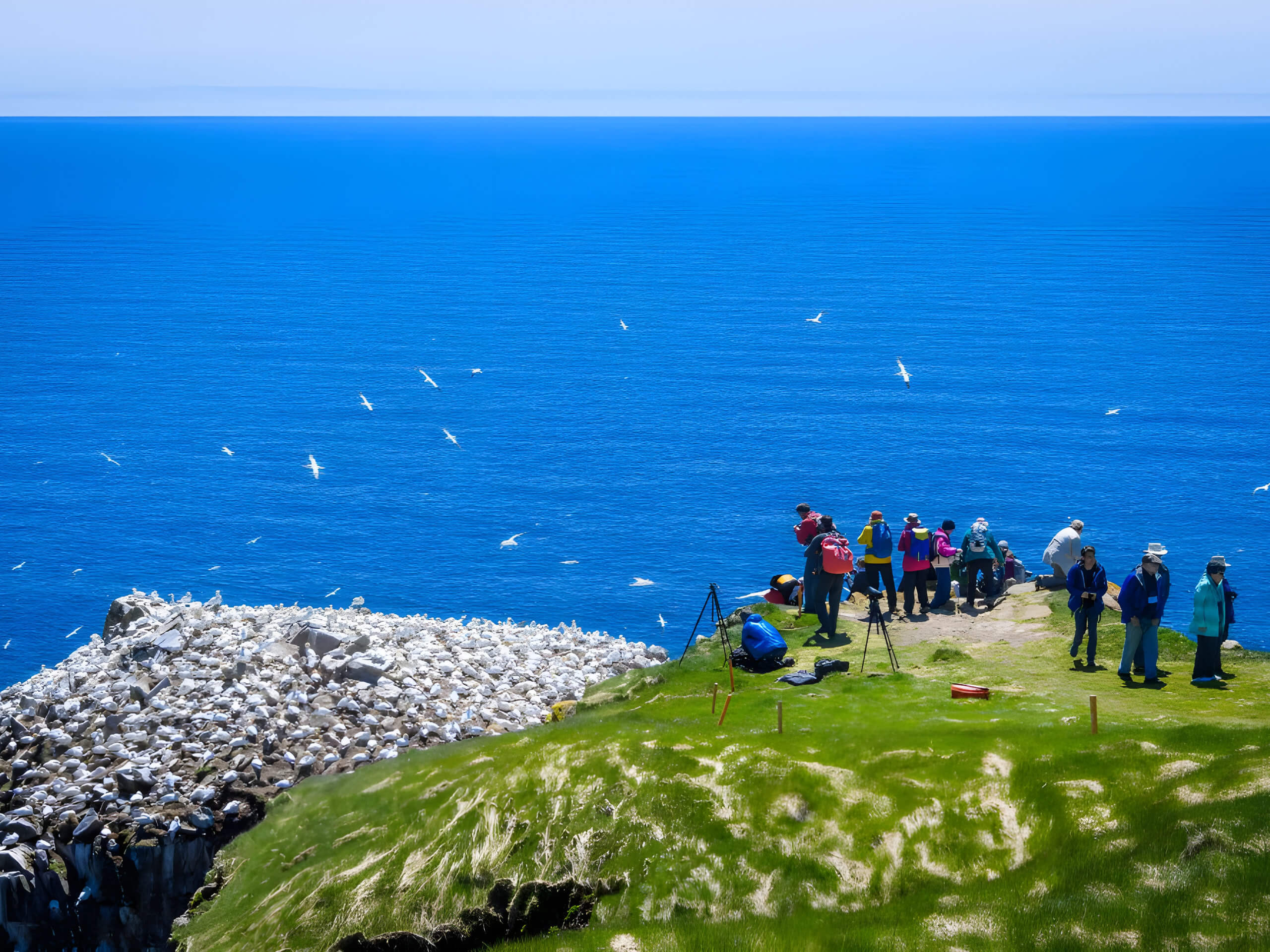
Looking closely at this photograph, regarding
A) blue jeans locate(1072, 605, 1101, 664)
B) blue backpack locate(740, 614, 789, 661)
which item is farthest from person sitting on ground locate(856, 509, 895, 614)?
blue jeans locate(1072, 605, 1101, 664)

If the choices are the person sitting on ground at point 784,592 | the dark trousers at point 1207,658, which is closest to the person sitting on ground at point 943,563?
the person sitting on ground at point 784,592

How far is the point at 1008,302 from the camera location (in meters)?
172

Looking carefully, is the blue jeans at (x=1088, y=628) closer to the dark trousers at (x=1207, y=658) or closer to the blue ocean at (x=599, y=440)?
the dark trousers at (x=1207, y=658)

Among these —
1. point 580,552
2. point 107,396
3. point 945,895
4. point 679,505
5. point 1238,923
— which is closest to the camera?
point 1238,923

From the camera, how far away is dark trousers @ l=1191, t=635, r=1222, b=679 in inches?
873

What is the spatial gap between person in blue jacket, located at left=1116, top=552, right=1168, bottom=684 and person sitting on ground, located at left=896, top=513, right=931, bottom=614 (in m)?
6.29

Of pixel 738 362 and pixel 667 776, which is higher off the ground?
pixel 738 362

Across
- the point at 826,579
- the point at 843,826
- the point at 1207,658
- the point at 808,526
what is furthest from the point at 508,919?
the point at 1207,658

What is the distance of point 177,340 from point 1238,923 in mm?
167698

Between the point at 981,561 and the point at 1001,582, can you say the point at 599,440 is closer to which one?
the point at 1001,582

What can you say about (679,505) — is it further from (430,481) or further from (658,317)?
(658,317)

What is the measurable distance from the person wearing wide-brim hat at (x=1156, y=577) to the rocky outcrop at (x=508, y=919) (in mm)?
12068

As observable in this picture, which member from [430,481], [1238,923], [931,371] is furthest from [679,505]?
[1238,923]

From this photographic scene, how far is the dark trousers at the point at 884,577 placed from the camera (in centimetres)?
2888
